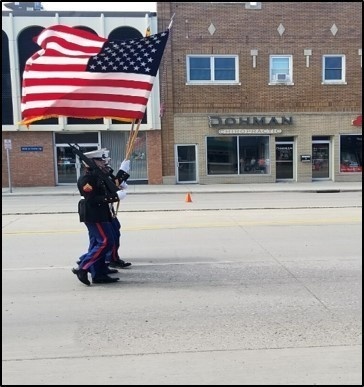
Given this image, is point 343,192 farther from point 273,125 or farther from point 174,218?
point 174,218

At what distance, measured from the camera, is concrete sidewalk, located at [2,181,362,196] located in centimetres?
1894

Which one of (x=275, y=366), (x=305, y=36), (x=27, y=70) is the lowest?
(x=275, y=366)

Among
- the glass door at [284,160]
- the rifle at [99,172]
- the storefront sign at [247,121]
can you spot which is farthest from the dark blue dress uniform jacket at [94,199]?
the glass door at [284,160]

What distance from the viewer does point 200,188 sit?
20.1 metres

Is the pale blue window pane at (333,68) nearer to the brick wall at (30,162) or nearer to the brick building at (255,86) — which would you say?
the brick building at (255,86)

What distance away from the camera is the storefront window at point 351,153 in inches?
893

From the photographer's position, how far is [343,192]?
1856cm

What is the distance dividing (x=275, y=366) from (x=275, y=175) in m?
19.7

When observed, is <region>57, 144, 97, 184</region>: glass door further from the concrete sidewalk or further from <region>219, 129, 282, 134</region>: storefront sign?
<region>219, 129, 282, 134</region>: storefront sign

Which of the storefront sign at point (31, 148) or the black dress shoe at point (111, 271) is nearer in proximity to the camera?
the black dress shoe at point (111, 271)

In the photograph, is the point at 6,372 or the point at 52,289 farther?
the point at 52,289

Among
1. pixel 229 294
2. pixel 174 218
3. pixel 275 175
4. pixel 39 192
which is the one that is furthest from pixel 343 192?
pixel 229 294

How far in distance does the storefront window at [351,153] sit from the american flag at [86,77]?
18.6m

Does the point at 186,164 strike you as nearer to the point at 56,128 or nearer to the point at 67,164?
the point at 67,164
